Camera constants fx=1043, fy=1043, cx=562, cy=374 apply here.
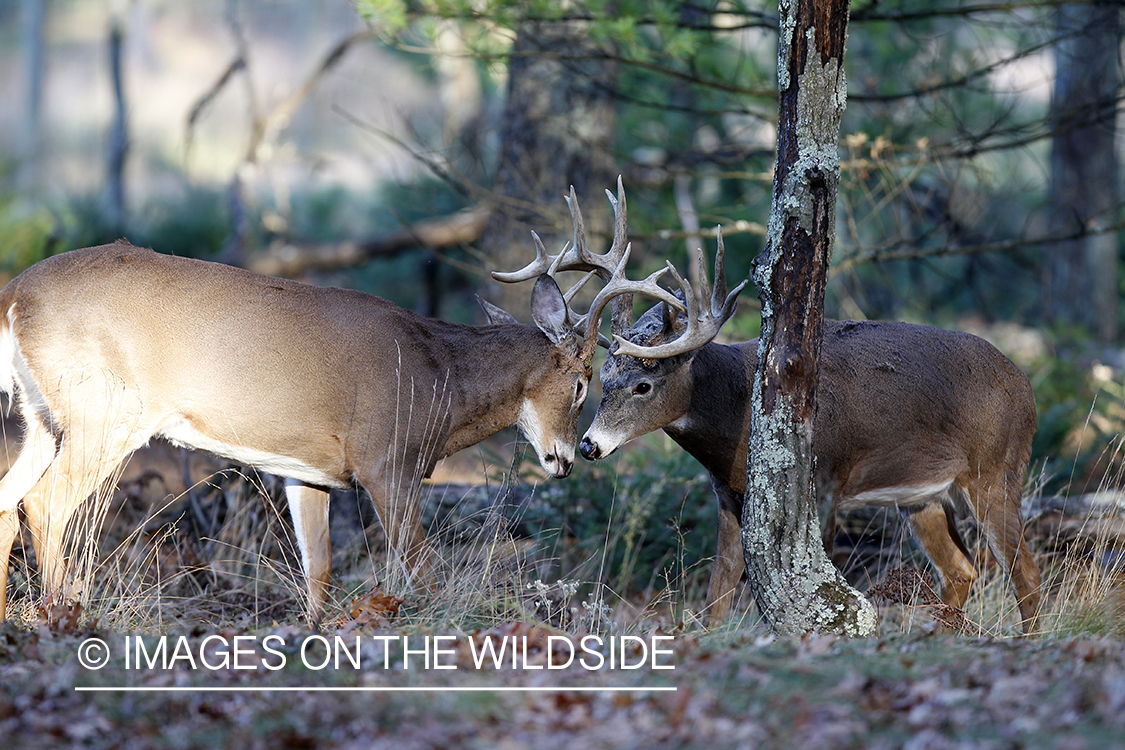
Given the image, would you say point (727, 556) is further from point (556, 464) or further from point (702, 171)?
point (702, 171)

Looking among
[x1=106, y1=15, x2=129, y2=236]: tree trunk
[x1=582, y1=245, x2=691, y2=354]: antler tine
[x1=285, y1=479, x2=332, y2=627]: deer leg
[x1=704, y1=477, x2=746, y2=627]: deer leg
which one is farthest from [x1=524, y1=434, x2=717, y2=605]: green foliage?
[x1=106, y1=15, x2=129, y2=236]: tree trunk

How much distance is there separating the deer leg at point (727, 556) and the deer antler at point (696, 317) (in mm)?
883

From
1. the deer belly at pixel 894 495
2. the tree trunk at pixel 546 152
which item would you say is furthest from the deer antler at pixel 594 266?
the tree trunk at pixel 546 152

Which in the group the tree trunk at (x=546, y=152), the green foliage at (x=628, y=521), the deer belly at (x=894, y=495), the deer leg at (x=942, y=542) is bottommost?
the green foliage at (x=628, y=521)

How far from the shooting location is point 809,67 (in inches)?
192

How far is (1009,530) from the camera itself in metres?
6.12

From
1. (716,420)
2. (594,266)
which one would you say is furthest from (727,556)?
(594,266)

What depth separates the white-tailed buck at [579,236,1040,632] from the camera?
19.2 ft

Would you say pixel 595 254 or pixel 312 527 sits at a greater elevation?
pixel 595 254

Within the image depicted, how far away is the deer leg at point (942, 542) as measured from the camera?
6.47 meters

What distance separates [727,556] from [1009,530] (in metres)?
1.70

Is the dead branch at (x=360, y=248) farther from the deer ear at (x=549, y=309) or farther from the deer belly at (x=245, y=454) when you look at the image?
the deer belly at (x=245, y=454)

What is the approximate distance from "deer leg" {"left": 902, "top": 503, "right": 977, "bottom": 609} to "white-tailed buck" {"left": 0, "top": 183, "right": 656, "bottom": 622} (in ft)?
7.48

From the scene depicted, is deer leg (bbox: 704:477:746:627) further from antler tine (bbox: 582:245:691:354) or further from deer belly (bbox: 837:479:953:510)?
antler tine (bbox: 582:245:691:354)
